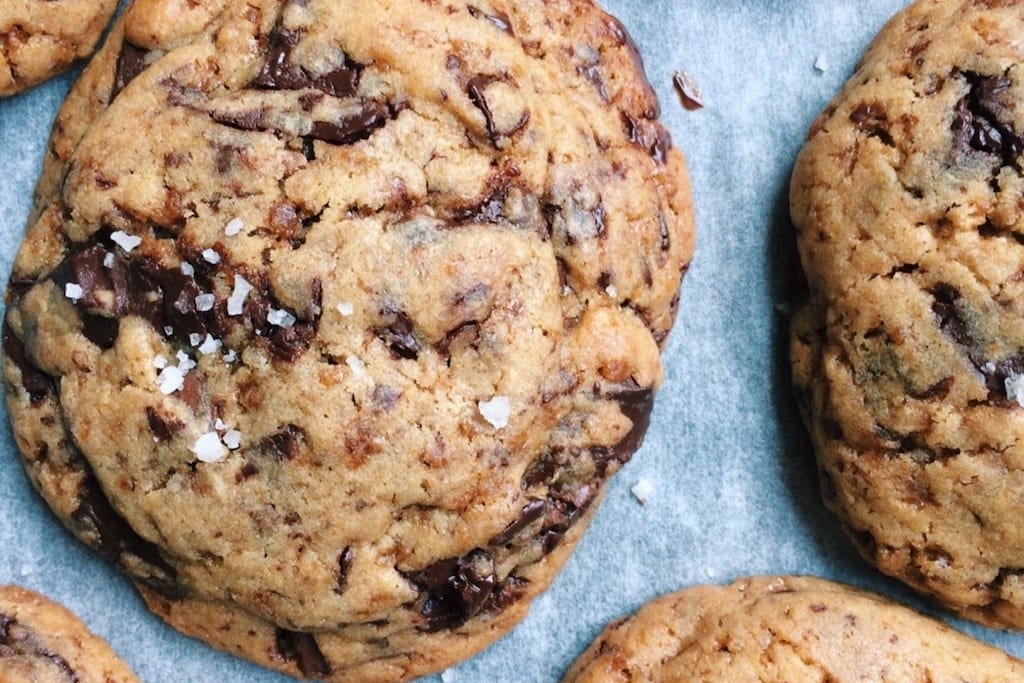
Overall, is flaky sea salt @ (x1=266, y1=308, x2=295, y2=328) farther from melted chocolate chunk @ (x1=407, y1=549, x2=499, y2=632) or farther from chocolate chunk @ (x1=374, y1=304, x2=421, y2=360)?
melted chocolate chunk @ (x1=407, y1=549, x2=499, y2=632)

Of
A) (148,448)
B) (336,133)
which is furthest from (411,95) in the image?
(148,448)

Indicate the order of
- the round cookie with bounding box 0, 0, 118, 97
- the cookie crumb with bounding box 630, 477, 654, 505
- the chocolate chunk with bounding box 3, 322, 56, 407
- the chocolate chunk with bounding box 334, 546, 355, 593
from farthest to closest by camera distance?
the cookie crumb with bounding box 630, 477, 654, 505 → the round cookie with bounding box 0, 0, 118, 97 → the chocolate chunk with bounding box 3, 322, 56, 407 → the chocolate chunk with bounding box 334, 546, 355, 593

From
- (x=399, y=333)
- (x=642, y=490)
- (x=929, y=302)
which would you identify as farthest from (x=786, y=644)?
(x=399, y=333)

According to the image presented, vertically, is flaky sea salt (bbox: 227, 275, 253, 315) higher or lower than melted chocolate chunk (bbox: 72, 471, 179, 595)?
higher

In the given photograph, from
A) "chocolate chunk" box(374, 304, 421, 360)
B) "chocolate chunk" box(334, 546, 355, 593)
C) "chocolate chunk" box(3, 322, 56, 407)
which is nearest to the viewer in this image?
"chocolate chunk" box(374, 304, 421, 360)

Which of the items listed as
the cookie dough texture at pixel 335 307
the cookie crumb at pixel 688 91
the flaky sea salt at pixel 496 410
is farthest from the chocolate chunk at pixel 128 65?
the cookie crumb at pixel 688 91

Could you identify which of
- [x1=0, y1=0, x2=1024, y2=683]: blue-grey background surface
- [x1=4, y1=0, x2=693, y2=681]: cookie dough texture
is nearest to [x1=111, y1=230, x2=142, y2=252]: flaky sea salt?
[x1=4, y1=0, x2=693, y2=681]: cookie dough texture

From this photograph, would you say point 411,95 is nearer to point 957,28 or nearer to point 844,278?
point 844,278
